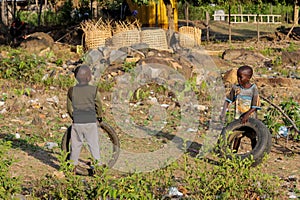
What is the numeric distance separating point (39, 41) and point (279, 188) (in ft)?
37.5

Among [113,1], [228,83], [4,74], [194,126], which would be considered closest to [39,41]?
[4,74]

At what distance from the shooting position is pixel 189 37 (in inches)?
697

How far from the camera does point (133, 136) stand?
7.91 metres

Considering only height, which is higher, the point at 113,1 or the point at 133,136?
the point at 113,1

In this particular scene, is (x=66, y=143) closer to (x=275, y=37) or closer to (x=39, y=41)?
(x=39, y=41)

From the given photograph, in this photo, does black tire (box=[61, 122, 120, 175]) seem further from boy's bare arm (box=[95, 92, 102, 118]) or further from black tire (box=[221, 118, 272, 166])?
black tire (box=[221, 118, 272, 166])

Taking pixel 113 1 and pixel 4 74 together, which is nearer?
pixel 4 74

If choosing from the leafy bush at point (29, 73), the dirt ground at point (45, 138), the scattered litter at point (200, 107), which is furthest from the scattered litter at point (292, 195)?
the leafy bush at point (29, 73)

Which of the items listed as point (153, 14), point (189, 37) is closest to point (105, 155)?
point (189, 37)

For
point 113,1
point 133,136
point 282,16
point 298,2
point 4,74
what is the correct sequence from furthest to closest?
point 282,16, point 113,1, point 298,2, point 4,74, point 133,136

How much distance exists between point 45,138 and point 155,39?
8.39m

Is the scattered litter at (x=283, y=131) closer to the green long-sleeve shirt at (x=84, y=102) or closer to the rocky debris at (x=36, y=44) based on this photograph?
the green long-sleeve shirt at (x=84, y=102)

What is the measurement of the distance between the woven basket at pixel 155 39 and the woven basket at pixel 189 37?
1.29 m

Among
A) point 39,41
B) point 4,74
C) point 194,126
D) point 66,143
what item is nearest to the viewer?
point 66,143
